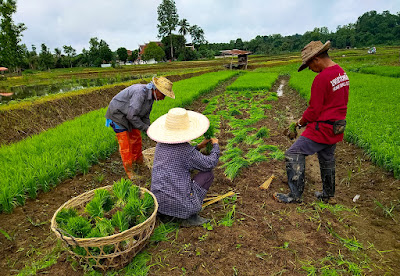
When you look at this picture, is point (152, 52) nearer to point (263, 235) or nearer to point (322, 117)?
point (322, 117)

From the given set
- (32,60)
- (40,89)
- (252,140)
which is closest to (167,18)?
(32,60)

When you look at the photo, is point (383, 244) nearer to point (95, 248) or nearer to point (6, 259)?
point (95, 248)

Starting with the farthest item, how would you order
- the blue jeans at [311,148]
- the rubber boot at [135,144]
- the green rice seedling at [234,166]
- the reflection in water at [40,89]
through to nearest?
the reflection in water at [40,89]
the rubber boot at [135,144]
the green rice seedling at [234,166]
the blue jeans at [311,148]

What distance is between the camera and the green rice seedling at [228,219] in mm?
2342

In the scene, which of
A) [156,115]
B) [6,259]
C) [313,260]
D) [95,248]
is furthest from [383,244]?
[156,115]

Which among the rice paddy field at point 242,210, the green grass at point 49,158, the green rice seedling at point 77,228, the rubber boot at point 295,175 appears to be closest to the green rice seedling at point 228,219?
the rice paddy field at point 242,210

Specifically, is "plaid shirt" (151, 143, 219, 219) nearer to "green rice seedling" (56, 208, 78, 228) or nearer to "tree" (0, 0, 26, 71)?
"green rice seedling" (56, 208, 78, 228)

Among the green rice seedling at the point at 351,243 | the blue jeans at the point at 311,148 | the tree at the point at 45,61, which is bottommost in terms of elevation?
the green rice seedling at the point at 351,243

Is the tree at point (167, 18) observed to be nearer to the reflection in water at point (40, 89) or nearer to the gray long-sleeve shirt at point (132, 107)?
the reflection in water at point (40, 89)

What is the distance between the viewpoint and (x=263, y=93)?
1005 cm

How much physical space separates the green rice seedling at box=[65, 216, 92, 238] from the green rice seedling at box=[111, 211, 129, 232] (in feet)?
0.61

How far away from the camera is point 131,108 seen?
3018 mm

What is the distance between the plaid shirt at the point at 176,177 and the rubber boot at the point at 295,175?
93 cm

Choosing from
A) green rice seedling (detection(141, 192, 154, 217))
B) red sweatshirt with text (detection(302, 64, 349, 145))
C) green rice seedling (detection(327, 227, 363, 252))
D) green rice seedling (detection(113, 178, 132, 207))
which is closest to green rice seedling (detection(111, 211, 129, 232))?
green rice seedling (detection(141, 192, 154, 217))
